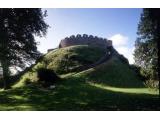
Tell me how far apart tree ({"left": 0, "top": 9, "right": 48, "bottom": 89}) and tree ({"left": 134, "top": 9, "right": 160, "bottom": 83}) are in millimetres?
13426

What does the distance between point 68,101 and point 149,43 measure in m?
8.59

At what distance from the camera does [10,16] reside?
1204 inches

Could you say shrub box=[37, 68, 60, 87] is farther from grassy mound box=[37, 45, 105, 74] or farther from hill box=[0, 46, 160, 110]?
grassy mound box=[37, 45, 105, 74]

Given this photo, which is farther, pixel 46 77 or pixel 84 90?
pixel 46 77

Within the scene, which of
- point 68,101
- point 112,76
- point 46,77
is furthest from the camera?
point 112,76

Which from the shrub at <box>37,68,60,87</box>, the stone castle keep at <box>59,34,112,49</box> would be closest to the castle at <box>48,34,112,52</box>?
the stone castle keep at <box>59,34,112,49</box>

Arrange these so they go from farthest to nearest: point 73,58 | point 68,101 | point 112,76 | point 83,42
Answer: point 83,42, point 73,58, point 112,76, point 68,101

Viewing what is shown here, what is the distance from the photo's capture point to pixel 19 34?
32.6m

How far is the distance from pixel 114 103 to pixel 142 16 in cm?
803

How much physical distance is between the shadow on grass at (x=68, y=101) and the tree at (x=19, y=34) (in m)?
3.95

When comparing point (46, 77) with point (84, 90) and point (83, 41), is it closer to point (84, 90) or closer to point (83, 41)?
point (84, 90)

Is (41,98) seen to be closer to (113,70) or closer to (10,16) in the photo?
(10,16)

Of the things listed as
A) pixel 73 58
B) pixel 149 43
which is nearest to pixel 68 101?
pixel 149 43
